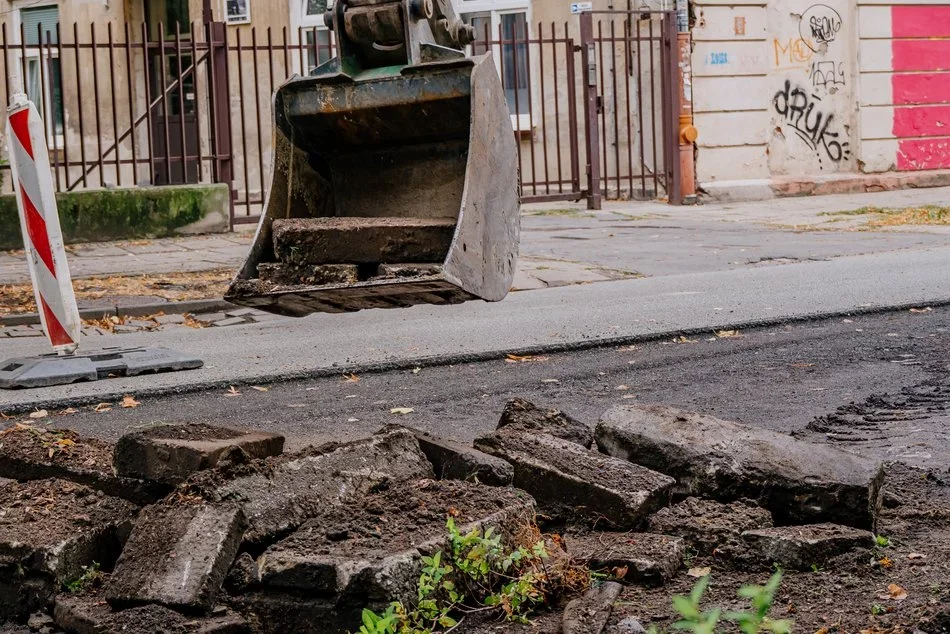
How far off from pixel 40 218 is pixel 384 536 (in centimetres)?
467

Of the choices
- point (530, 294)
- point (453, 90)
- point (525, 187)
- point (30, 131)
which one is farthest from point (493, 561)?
point (525, 187)

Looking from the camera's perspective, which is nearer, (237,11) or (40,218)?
(40,218)

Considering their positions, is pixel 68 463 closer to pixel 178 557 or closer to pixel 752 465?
pixel 178 557

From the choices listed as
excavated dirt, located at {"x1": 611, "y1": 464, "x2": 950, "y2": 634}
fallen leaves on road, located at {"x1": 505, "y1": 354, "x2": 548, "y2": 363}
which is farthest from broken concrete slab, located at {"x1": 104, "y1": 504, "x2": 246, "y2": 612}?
fallen leaves on road, located at {"x1": 505, "y1": 354, "x2": 548, "y2": 363}

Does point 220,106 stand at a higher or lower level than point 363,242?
higher

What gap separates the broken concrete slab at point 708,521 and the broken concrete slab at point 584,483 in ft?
0.25

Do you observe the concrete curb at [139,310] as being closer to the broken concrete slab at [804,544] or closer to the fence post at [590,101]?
the broken concrete slab at [804,544]

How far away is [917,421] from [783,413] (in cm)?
58

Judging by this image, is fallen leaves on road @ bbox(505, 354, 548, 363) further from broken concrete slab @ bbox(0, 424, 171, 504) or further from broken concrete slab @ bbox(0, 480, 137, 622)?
broken concrete slab @ bbox(0, 480, 137, 622)

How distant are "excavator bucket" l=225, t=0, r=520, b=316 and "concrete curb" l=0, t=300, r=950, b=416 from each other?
1.11 m

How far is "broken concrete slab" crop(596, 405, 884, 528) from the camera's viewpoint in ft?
13.0

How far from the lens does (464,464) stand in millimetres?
4133

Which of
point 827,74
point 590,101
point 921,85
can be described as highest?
point 827,74

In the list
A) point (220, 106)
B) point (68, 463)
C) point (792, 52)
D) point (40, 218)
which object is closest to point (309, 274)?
point (68, 463)
